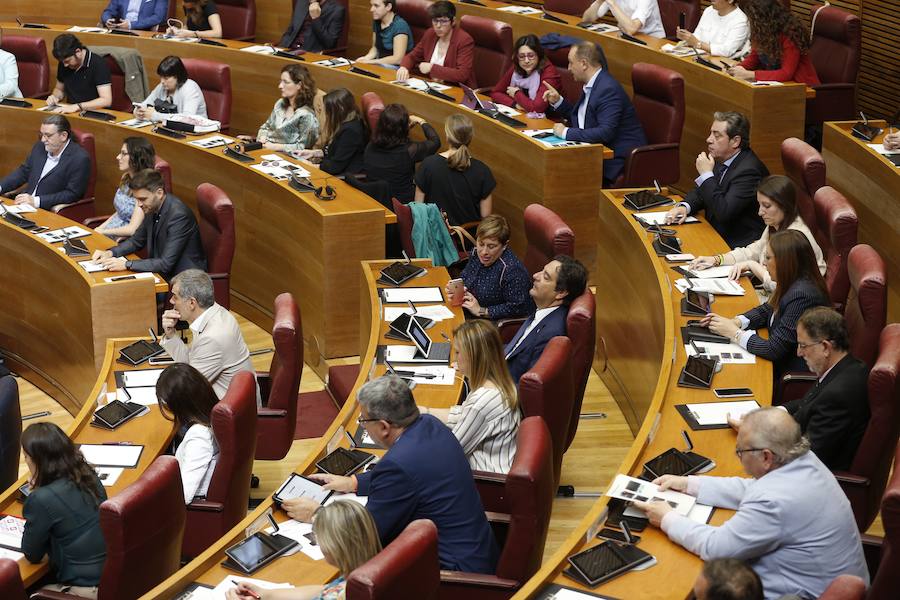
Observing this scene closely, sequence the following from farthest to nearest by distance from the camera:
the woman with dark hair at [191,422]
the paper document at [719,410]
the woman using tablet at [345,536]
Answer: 1. the woman with dark hair at [191,422]
2. the paper document at [719,410]
3. the woman using tablet at [345,536]

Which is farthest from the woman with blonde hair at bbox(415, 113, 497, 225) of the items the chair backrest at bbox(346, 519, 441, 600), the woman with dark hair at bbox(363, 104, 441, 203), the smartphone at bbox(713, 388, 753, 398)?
the chair backrest at bbox(346, 519, 441, 600)

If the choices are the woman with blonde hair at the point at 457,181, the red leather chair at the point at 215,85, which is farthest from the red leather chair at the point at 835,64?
the red leather chair at the point at 215,85

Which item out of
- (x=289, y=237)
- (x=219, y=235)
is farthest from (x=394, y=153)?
(x=219, y=235)

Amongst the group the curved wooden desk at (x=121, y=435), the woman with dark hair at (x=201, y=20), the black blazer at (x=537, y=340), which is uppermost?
the woman with dark hair at (x=201, y=20)

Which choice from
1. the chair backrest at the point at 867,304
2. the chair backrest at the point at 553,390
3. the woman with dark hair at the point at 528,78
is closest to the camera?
the chair backrest at the point at 553,390

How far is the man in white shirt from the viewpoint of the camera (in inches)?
308

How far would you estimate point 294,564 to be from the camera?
3.36 metres

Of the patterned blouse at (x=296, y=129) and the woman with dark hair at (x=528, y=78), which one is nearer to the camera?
the patterned blouse at (x=296, y=129)

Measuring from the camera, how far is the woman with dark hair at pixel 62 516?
3.66 meters

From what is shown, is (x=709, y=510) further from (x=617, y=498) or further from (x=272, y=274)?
(x=272, y=274)

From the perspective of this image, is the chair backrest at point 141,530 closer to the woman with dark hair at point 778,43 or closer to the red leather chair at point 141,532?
the red leather chair at point 141,532

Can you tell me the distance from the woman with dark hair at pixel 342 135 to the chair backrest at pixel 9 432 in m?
2.58

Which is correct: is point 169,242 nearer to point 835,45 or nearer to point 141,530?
point 141,530

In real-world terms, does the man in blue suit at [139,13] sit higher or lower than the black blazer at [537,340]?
higher
